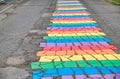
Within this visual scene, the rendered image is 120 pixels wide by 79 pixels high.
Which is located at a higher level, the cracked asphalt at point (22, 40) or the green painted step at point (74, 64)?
the green painted step at point (74, 64)

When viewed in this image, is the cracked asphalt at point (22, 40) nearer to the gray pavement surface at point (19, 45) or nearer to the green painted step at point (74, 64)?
the gray pavement surface at point (19, 45)

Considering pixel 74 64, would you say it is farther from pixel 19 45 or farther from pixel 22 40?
pixel 22 40

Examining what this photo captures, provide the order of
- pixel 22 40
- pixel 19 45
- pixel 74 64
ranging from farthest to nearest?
pixel 22 40 < pixel 19 45 < pixel 74 64

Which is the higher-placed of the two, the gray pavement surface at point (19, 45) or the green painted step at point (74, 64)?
the green painted step at point (74, 64)

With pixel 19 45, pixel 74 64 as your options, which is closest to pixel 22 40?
pixel 19 45

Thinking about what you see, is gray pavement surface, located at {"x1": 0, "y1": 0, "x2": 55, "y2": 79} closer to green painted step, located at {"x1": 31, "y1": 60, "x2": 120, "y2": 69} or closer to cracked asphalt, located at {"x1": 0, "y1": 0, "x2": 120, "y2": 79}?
cracked asphalt, located at {"x1": 0, "y1": 0, "x2": 120, "y2": 79}

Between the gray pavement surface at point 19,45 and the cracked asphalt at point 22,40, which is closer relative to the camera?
the gray pavement surface at point 19,45

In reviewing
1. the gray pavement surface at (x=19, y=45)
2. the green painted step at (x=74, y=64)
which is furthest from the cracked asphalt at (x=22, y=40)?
the green painted step at (x=74, y=64)

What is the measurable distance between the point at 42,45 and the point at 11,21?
657cm

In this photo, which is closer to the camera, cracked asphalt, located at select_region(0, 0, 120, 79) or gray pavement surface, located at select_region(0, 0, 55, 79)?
gray pavement surface, located at select_region(0, 0, 55, 79)

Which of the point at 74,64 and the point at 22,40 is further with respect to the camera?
the point at 22,40

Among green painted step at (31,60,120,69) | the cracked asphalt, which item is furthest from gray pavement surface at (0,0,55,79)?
green painted step at (31,60,120,69)

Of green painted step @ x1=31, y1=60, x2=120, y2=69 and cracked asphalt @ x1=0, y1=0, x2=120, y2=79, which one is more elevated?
green painted step @ x1=31, y1=60, x2=120, y2=69

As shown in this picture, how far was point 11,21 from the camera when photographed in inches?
661
